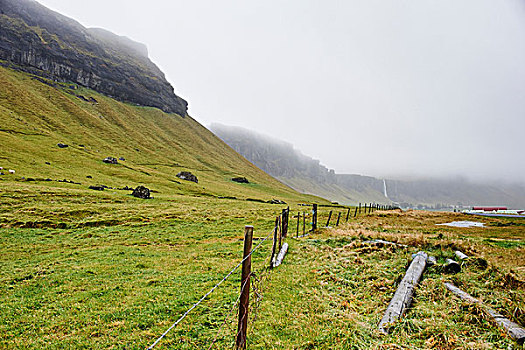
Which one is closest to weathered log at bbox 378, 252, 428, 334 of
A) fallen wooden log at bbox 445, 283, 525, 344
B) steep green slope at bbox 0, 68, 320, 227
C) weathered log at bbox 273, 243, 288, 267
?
fallen wooden log at bbox 445, 283, 525, 344

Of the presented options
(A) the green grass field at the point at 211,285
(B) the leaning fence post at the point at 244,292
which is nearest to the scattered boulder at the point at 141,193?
(A) the green grass field at the point at 211,285

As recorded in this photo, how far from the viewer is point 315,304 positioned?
8.73 m

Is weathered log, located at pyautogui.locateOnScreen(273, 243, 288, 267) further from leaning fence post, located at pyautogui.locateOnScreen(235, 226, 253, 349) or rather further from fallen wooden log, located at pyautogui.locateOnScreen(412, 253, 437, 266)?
leaning fence post, located at pyautogui.locateOnScreen(235, 226, 253, 349)

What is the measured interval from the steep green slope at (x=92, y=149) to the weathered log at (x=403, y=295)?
150ft

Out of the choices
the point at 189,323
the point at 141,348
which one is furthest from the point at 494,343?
the point at 141,348

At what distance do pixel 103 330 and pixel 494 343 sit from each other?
10.9 metres

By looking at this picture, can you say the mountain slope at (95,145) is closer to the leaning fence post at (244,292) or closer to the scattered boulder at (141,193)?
the scattered boulder at (141,193)

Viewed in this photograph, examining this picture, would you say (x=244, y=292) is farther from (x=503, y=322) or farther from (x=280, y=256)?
(x=280, y=256)

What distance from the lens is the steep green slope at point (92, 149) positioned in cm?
6438

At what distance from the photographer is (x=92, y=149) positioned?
107500mm

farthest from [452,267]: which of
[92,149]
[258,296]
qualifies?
[92,149]

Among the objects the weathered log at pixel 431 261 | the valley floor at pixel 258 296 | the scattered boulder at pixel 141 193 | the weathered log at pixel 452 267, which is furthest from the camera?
the scattered boulder at pixel 141 193

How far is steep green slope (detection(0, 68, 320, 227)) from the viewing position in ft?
211

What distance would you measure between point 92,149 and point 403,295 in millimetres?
128225
